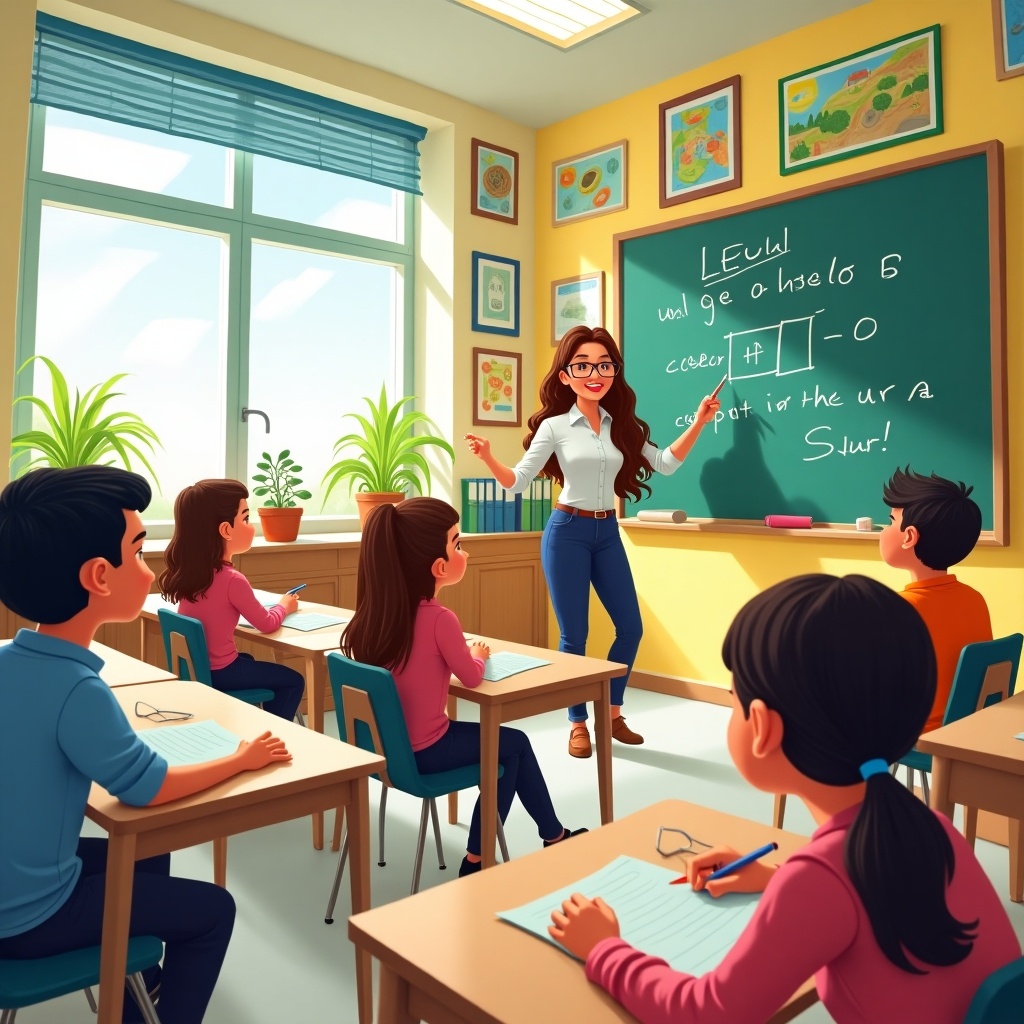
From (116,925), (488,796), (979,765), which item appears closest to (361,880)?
(116,925)

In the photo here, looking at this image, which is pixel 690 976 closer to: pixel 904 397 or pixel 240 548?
pixel 240 548

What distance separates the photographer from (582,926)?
2.96 ft

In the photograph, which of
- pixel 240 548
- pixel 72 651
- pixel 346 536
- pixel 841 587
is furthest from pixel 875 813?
pixel 346 536

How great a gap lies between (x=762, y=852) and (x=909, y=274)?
3441mm

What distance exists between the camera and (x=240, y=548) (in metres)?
2.94

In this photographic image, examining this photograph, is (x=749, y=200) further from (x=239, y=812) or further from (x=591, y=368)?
(x=239, y=812)

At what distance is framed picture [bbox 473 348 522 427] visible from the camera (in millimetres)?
5316

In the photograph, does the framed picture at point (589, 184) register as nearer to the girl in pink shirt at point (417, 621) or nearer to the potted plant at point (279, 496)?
the potted plant at point (279, 496)

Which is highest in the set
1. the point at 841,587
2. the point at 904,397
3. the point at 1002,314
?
the point at 1002,314

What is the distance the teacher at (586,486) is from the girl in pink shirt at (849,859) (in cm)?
301

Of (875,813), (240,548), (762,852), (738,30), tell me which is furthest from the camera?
(738,30)

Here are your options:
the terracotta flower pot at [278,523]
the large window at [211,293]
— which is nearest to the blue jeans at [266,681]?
the terracotta flower pot at [278,523]

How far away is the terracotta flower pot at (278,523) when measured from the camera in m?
4.39

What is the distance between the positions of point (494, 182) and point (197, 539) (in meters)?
3.34
